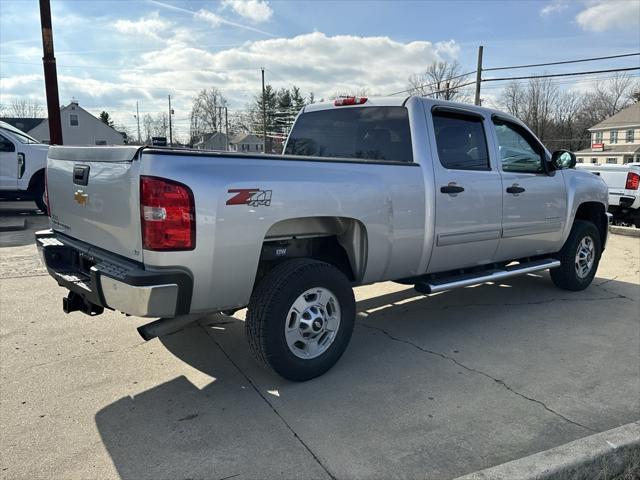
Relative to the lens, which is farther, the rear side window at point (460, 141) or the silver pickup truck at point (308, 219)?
the rear side window at point (460, 141)

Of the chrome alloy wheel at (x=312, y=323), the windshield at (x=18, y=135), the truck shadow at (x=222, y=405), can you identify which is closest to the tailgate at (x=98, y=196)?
the truck shadow at (x=222, y=405)

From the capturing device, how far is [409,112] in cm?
434

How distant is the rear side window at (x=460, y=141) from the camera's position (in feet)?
14.8

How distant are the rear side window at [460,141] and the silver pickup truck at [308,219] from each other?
17 millimetres

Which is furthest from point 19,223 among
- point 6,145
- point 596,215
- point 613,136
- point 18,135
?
point 613,136

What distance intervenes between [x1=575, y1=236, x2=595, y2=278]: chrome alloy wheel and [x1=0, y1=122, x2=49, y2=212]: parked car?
10343 mm

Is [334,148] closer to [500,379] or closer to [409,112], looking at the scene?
[409,112]

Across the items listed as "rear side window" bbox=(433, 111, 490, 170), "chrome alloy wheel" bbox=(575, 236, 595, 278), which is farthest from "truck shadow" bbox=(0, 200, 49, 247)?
"chrome alloy wheel" bbox=(575, 236, 595, 278)

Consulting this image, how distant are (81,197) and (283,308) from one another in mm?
1559

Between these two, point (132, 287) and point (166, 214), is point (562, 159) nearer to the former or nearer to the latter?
point (166, 214)

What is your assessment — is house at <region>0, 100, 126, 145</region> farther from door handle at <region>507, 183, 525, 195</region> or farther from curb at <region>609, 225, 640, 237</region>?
door handle at <region>507, 183, 525, 195</region>

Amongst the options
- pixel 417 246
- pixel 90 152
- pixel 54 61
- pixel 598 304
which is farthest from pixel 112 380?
pixel 54 61

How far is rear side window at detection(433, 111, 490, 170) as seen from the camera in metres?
4.50

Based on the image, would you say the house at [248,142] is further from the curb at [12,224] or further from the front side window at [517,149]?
the front side window at [517,149]
